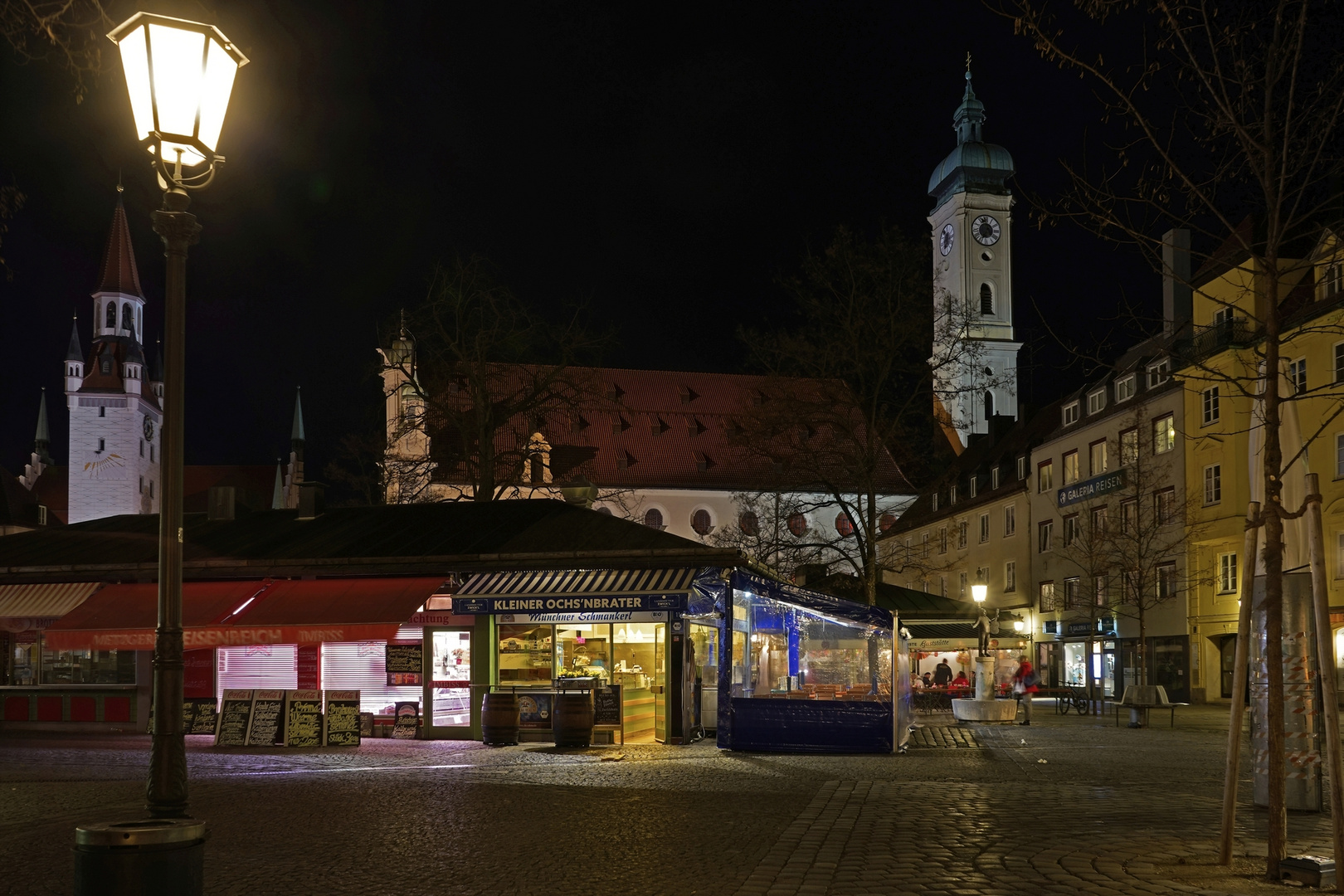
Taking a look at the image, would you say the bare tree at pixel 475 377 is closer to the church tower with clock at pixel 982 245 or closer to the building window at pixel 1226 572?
the building window at pixel 1226 572

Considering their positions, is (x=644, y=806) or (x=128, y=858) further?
(x=644, y=806)

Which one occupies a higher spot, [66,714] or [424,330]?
[424,330]

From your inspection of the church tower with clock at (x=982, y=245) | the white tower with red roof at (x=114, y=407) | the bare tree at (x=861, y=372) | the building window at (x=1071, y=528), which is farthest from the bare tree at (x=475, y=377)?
the white tower with red roof at (x=114, y=407)

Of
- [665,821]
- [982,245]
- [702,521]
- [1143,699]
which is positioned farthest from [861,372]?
[982,245]

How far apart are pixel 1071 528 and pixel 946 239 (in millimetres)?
43128

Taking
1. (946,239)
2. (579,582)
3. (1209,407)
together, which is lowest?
(579,582)

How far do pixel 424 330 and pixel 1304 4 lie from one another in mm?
30930

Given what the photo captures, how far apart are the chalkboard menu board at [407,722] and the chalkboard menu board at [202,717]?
3.19m

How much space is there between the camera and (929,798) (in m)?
13.8

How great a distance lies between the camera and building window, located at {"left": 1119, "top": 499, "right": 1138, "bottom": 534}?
4241 cm

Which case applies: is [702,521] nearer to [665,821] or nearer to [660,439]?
[660,439]

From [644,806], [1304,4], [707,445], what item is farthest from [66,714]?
[707,445]

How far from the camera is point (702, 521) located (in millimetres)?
73938

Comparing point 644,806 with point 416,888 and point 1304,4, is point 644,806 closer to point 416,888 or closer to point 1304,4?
point 416,888
